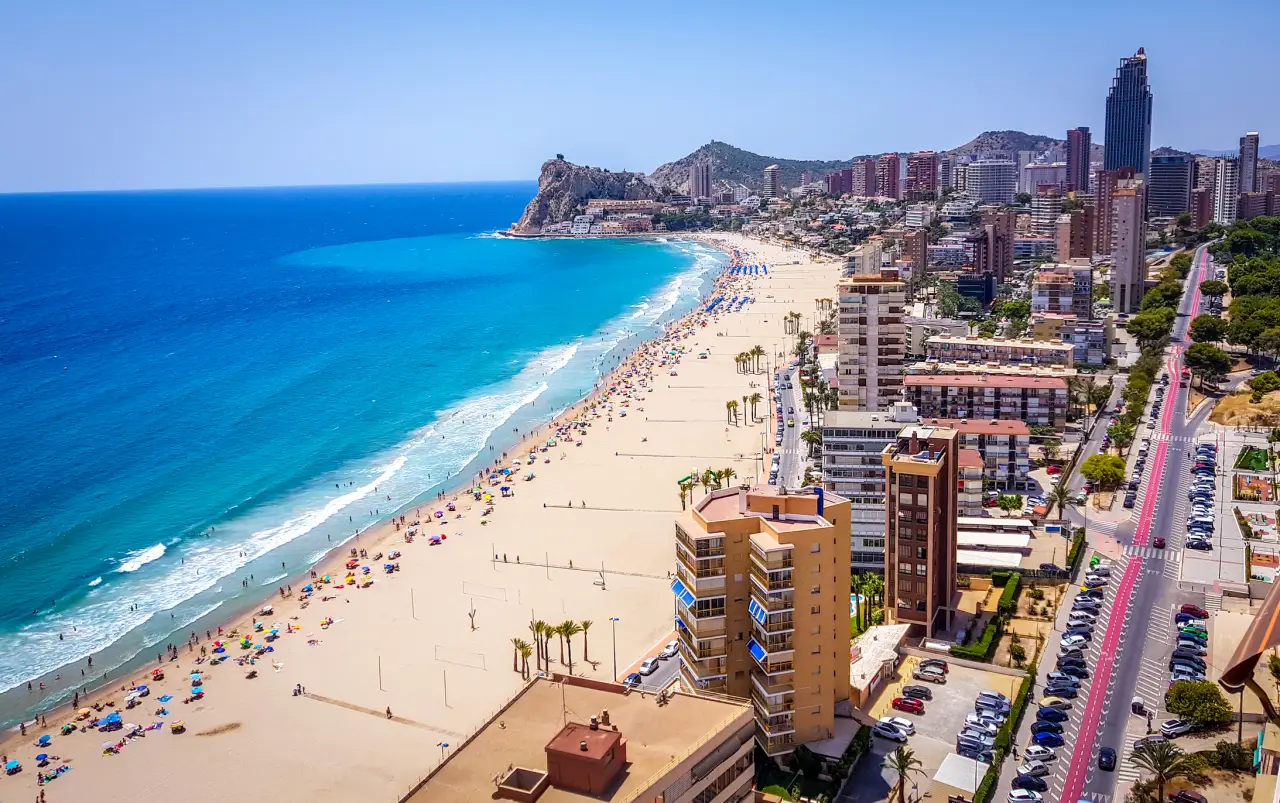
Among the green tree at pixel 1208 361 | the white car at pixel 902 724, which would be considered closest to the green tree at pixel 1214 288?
the green tree at pixel 1208 361

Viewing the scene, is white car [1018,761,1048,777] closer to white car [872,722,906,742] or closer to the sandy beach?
white car [872,722,906,742]

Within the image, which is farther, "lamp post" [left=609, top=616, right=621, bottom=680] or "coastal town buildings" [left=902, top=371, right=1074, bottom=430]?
"coastal town buildings" [left=902, top=371, right=1074, bottom=430]

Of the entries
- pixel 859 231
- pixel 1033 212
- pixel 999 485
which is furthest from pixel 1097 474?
pixel 859 231

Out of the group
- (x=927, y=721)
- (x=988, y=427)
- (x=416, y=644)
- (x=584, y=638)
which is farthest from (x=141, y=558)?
(x=988, y=427)

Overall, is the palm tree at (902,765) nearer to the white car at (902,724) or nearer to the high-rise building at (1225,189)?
the white car at (902,724)

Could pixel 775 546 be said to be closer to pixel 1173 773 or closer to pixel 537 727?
pixel 537 727

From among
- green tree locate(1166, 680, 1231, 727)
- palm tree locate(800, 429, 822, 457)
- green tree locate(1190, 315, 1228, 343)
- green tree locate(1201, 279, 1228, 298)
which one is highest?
green tree locate(1201, 279, 1228, 298)

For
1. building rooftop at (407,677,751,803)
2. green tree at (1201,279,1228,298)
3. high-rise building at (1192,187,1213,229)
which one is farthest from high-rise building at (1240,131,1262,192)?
building rooftop at (407,677,751,803)
